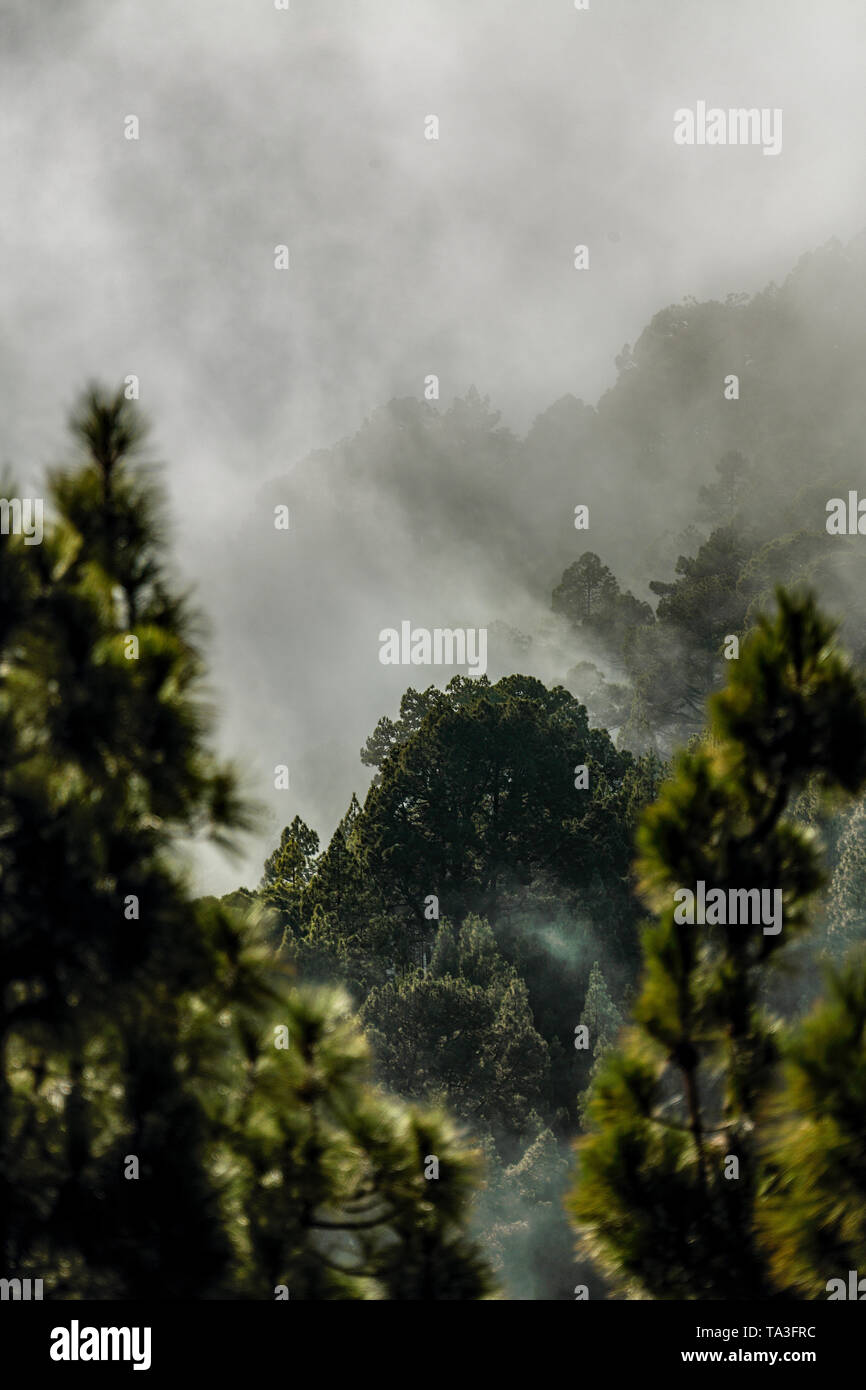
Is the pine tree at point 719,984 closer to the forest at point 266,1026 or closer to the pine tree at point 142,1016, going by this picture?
the forest at point 266,1026

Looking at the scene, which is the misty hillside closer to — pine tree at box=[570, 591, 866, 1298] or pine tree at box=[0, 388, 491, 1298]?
pine tree at box=[570, 591, 866, 1298]

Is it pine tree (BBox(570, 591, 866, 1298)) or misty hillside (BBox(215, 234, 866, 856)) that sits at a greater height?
misty hillside (BBox(215, 234, 866, 856))

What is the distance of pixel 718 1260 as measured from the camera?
221 cm

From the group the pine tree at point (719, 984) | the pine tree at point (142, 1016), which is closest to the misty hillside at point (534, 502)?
the pine tree at point (719, 984)

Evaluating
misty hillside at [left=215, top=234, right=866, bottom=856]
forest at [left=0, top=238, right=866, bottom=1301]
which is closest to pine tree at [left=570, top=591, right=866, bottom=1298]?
forest at [left=0, top=238, right=866, bottom=1301]

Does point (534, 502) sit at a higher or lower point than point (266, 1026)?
higher

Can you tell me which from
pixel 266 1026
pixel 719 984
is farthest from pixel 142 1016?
pixel 719 984

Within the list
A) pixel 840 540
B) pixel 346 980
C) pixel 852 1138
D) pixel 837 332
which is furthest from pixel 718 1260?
pixel 837 332

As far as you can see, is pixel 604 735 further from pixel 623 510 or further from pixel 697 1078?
→ pixel 623 510

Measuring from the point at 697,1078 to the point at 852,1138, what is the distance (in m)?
0.45

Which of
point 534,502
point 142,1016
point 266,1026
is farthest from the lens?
point 534,502

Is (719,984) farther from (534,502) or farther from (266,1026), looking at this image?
(534,502)

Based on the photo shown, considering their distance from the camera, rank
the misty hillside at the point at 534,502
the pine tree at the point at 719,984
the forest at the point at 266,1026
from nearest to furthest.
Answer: the forest at the point at 266,1026
the pine tree at the point at 719,984
the misty hillside at the point at 534,502

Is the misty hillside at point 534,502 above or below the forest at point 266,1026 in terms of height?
above
